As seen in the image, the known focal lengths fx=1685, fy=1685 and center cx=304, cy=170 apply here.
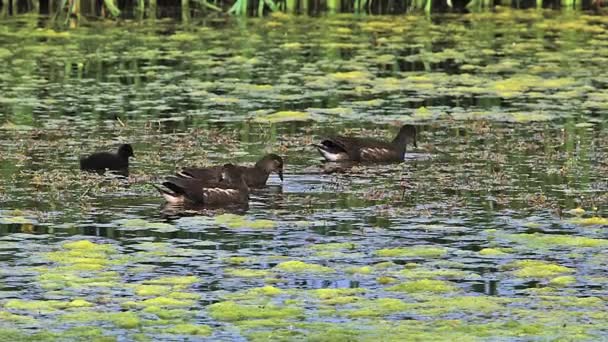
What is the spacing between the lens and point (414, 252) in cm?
1084

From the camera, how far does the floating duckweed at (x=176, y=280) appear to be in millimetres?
10000

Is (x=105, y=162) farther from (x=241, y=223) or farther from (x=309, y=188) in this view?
(x=241, y=223)

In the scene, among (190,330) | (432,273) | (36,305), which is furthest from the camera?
(432,273)

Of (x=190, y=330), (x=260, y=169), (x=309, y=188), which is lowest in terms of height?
(x=190, y=330)

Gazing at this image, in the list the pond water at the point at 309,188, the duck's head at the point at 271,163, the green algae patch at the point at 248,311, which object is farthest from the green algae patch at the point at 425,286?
the duck's head at the point at 271,163

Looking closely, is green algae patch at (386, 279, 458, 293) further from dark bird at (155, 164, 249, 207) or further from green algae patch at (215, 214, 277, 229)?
dark bird at (155, 164, 249, 207)

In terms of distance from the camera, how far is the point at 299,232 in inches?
452

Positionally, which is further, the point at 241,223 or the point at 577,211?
the point at 577,211

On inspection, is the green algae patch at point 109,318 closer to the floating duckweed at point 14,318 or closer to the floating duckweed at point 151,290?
the floating duckweed at point 14,318

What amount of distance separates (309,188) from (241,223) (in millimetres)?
1541

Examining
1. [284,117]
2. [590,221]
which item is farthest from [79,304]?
[284,117]

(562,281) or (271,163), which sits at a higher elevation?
(271,163)

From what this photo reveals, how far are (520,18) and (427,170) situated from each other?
34.7 ft

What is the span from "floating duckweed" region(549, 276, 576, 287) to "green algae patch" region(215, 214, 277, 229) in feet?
7.75
